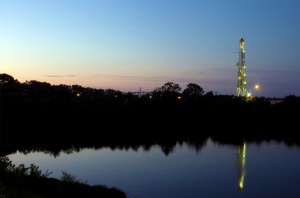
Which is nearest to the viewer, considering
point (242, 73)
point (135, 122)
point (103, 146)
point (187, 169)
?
point (187, 169)

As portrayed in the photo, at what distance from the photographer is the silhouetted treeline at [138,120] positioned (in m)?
46.2

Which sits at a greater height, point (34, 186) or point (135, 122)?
point (34, 186)

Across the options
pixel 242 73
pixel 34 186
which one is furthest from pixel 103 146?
pixel 242 73

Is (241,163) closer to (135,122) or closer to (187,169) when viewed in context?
(187,169)

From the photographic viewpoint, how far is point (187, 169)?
3050 cm

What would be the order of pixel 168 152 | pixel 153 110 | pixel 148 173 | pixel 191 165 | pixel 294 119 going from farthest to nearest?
pixel 294 119 < pixel 153 110 < pixel 168 152 < pixel 191 165 < pixel 148 173

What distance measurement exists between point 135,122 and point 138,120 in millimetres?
753

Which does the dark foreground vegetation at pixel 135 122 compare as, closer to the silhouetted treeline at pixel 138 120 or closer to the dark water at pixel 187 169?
the silhouetted treeline at pixel 138 120

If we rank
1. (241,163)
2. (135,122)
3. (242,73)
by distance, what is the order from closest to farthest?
1. (241,163)
2. (135,122)
3. (242,73)

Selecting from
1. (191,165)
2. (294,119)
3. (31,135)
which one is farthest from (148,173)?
(294,119)

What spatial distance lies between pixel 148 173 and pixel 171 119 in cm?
3213

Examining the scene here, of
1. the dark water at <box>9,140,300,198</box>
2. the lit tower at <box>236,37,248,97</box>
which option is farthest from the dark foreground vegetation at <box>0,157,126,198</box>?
the lit tower at <box>236,37,248,97</box>

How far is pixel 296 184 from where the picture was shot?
26.2 metres

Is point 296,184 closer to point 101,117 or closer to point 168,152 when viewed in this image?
point 168,152
